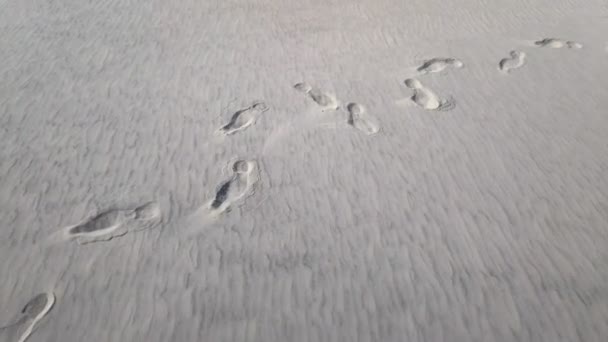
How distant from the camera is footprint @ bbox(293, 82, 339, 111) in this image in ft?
12.5

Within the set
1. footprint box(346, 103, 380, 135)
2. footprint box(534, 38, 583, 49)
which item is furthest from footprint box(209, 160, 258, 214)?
footprint box(534, 38, 583, 49)

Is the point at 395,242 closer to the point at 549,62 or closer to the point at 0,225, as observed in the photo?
the point at 0,225

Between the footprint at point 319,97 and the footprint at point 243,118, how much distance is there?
0.41 meters

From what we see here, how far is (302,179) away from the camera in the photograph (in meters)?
3.13

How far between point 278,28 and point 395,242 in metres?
3.05

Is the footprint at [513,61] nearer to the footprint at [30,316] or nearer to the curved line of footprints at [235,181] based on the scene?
the curved line of footprints at [235,181]

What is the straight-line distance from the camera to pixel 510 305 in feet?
7.85

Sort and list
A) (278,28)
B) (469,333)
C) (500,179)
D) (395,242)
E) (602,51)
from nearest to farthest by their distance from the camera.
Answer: (469,333) → (395,242) → (500,179) → (602,51) → (278,28)

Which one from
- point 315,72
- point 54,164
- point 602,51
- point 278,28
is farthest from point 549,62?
point 54,164

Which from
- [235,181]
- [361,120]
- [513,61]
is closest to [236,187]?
[235,181]

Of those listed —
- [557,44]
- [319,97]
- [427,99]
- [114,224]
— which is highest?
[114,224]

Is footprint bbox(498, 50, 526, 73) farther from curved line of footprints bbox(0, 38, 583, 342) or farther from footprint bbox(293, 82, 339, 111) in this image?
footprint bbox(293, 82, 339, 111)

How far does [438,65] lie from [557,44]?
1369mm

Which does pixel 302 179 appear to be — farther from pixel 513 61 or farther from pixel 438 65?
pixel 513 61
